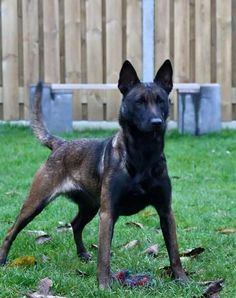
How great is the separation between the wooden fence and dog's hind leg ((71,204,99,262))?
20.3 ft

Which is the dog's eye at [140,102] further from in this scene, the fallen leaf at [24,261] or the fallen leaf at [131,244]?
the fallen leaf at [131,244]

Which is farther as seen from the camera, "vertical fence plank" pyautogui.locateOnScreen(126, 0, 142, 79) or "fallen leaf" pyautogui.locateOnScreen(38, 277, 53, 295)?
"vertical fence plank" pyautogui.locateOnScreen(126, 0, 142, 79)

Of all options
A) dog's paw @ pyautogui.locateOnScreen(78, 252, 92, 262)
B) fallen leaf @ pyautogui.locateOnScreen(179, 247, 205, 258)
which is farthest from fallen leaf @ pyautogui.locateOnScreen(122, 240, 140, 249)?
fallen leaf @ pyautogui.locateOnScreen(179, 247, 205, 258)

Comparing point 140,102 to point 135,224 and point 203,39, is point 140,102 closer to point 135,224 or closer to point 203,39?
point 135,224

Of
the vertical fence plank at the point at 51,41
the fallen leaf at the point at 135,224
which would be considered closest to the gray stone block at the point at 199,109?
the vertical fence plank at the point at 51,41

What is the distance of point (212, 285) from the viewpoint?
5023 millimetres

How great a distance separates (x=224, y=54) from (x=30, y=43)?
2.87m

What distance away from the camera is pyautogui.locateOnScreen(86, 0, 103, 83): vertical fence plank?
12.6 metres

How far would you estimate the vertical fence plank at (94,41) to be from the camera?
1262 cm

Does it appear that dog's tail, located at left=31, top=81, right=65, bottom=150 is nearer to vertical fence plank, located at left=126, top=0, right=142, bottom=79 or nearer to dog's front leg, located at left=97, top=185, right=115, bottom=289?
dog's front leg, located at left=97, top=185, right=115, bottom=289

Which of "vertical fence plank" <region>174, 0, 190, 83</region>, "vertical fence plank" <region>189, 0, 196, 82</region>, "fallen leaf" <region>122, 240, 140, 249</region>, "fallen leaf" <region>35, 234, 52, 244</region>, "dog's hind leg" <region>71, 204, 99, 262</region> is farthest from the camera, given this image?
"vertical fence plank" <region>189, 0, 196, 82</region>

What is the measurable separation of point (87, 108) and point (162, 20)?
66.5 inches

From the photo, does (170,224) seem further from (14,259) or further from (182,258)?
(14,259)

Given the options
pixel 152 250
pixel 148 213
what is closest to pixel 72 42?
pixel 148 213
